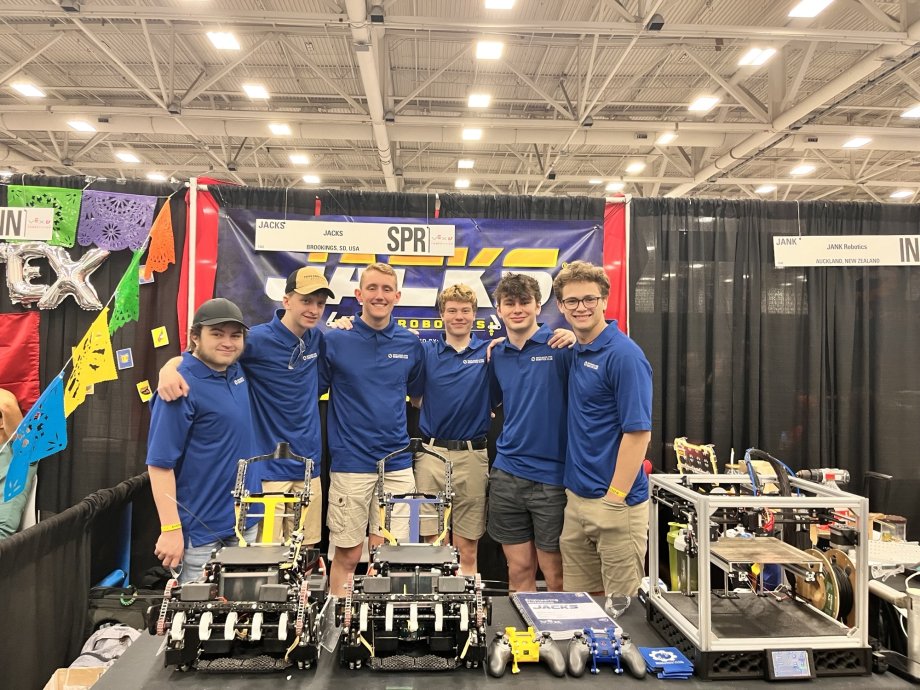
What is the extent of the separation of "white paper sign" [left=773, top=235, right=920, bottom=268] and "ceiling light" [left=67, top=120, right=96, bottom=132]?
8.00m

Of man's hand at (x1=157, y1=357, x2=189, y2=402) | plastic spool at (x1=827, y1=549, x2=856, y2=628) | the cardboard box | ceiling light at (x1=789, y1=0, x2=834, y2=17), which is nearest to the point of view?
plastic spool at (x1=827, y1=549, x2=856, y2=628)

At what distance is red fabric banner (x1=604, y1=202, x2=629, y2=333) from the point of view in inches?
143

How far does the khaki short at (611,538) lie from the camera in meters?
2.33

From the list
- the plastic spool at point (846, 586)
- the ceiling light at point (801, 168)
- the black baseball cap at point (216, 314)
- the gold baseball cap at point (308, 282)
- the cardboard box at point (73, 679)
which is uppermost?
the ceiling light at point (801, 168)

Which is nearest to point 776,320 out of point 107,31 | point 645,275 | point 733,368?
point 733,368

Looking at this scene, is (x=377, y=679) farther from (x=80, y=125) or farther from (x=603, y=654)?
(x=80, y=125)

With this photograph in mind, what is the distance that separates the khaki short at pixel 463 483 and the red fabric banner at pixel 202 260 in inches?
68.6

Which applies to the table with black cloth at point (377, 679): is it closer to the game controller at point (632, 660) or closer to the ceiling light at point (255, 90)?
the game controller at point (632, 660)

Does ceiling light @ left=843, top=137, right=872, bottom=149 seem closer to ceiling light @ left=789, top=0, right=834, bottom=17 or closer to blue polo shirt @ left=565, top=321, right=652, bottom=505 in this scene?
ceiling light @ left=789, top=0, right=834, bottom=17

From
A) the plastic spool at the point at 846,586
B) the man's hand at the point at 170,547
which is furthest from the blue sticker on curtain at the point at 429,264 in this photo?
the plastic spool at the point at 846,586

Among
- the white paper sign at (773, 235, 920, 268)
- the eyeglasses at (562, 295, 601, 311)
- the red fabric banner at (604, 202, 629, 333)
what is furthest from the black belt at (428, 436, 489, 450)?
the white paper sign at (773, 235, 920, 268)

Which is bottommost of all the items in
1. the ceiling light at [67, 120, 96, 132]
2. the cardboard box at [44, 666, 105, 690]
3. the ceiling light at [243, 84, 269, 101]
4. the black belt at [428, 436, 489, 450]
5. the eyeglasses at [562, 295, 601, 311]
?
the cardboard box at [44, 666, 105, 690]

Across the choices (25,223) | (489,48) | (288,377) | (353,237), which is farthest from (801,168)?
(25,223)

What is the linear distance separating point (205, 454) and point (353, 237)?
174 centimetres
